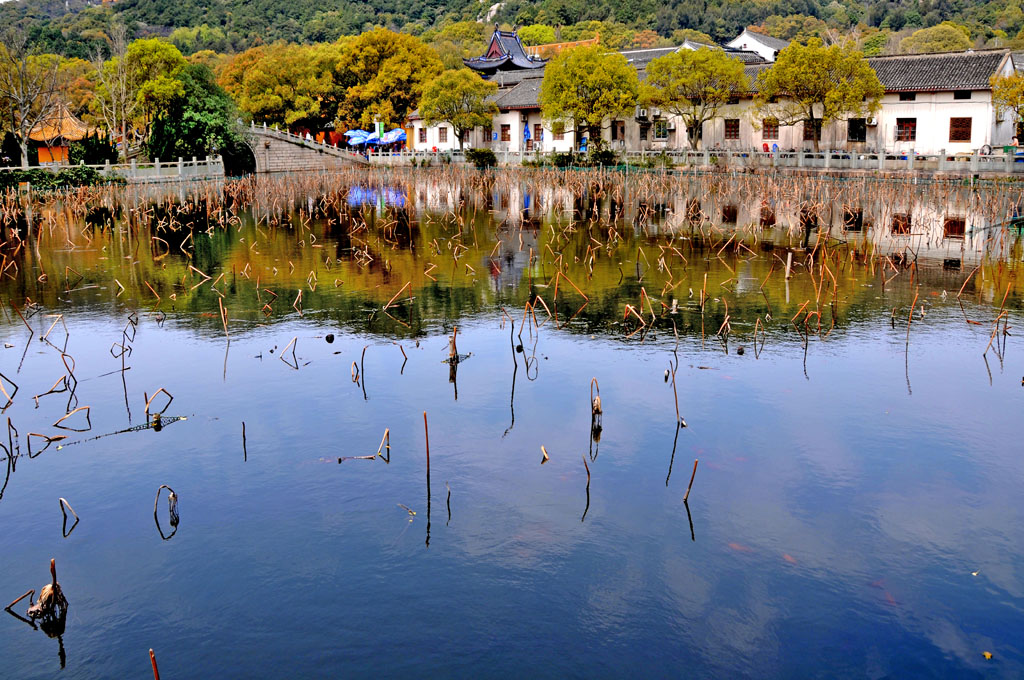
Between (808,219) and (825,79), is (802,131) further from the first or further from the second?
(808,219)

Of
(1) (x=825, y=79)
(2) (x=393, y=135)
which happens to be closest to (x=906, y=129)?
(1) (x=825, y=79)

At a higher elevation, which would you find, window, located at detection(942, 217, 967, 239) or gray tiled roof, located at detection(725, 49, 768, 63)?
gray tiled roof, located at detection(725, 49, 768, 63)

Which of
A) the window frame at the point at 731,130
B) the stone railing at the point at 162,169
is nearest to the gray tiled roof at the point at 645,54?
the window frame at the point at 731,130

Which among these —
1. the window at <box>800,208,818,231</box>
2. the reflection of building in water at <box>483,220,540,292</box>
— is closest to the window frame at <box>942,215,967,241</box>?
the window at <box>800,208,818,231</box>

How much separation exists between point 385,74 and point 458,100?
885 centimetres

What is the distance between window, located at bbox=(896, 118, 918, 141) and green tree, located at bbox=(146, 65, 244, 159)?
1311 inches

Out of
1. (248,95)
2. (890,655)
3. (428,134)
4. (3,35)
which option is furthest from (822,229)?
(248,95)

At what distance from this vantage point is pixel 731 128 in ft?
171

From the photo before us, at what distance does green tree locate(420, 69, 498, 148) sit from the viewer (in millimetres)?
54656

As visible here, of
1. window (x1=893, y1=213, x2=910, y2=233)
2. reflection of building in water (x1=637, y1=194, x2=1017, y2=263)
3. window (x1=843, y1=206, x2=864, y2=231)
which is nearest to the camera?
reflection of building in water (x1=637, y1=194, x2=1017, y2=263)

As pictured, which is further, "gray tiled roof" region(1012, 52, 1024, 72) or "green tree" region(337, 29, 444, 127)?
"green tree" region(337, 29, 444, 127)

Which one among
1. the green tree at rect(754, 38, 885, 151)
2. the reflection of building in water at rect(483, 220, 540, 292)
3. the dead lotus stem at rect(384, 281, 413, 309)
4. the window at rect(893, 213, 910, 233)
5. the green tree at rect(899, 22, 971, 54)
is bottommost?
the dead lotus stem at rect(384, 281, 413, 309)

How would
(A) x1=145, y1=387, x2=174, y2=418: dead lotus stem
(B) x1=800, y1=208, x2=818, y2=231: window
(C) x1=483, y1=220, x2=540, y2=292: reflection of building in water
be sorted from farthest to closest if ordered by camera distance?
(B) x1=800, y1=208, x2=818, y2=231: window, (C) x1=483, y1=220, x2=540, y2=292: reflection of building in water, (A) x1=145, y1=387, x2=174, y2=418: dead lotus stem

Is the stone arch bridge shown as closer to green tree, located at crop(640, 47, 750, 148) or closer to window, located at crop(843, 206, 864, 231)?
green tree, located at crop(640, 47, 750, 148)
